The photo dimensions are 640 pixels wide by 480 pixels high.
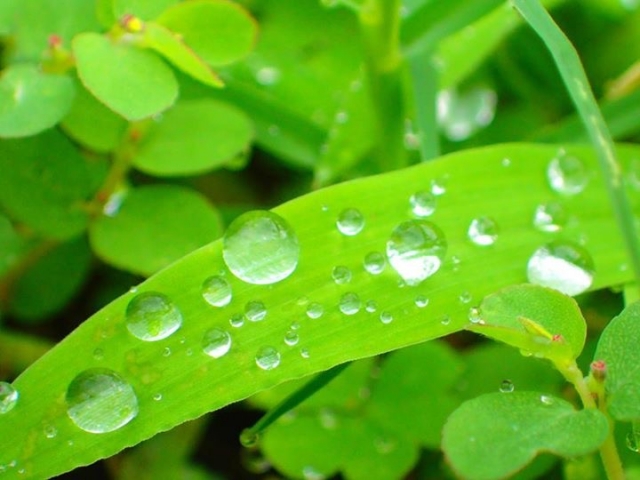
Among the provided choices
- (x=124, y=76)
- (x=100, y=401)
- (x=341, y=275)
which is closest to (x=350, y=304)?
(x=341, y=275)

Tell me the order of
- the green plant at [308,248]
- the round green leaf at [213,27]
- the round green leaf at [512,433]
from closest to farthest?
the round green leaf at [512,433]
the green plant at [308,248]
the round green leaf at [213,27]

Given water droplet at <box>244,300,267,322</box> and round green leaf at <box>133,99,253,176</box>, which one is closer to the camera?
water droplet at <box>244,300,267,322</box>

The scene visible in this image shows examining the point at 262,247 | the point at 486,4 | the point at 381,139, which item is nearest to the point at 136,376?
the point at 262,247

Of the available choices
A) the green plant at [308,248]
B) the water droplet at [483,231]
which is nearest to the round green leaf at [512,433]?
the green plant at [308,248]

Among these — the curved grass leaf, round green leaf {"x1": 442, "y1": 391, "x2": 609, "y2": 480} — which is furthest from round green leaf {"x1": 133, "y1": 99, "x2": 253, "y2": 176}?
round green leaf {"x1": 442, "y1": 391, "x2": 609, "y2": 480}

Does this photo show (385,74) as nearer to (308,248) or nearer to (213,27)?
(213,27)

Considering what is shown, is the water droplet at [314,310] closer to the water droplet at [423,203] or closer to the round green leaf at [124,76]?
the water droplet at [423,203]

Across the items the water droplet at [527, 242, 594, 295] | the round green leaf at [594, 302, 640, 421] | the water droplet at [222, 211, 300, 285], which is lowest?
the water droplet at [527, 242, 594, 295]

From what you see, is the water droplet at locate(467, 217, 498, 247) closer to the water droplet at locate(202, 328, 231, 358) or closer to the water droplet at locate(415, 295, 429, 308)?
the water droplet at locate(415, 295, 429, 308)
